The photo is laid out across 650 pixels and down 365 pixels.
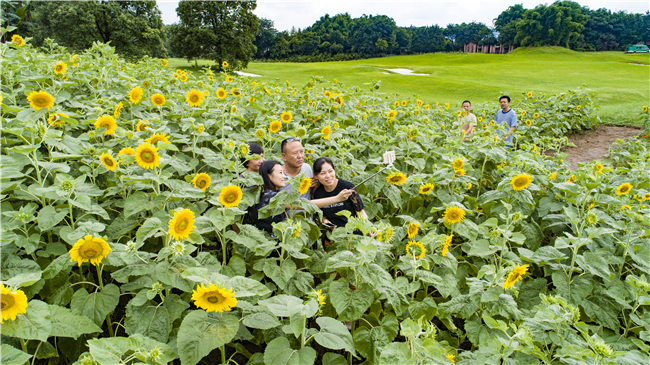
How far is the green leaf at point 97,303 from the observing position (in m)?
1.91

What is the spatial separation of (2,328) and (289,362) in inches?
45.5

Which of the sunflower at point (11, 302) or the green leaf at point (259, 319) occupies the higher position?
the sunflower at point (11, 302)

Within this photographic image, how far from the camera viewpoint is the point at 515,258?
102 inches

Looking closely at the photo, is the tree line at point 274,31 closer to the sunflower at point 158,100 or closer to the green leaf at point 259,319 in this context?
the sunflower at point 158,100

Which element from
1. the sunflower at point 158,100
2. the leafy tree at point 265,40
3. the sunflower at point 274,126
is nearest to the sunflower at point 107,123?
the sunflower at point 158,100

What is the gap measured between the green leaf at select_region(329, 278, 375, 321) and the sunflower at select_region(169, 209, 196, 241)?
889mm

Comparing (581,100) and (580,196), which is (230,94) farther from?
(581,100)

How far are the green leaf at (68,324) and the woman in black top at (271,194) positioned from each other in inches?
58.4

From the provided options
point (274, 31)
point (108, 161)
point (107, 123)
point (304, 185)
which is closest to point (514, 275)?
point (304, 185)

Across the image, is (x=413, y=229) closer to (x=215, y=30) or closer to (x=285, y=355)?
(x=285, y=355)

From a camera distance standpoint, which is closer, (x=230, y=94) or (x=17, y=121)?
(x=17, y=121)

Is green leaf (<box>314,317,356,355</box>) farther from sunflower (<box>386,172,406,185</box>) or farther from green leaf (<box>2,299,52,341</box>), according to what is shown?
sunflower (<box>386,172,406,185</box>)

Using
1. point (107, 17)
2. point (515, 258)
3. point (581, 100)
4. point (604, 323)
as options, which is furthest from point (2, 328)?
point (107, 17)

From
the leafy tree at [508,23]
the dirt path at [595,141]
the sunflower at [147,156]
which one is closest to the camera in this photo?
the sunflower at [147,156]
